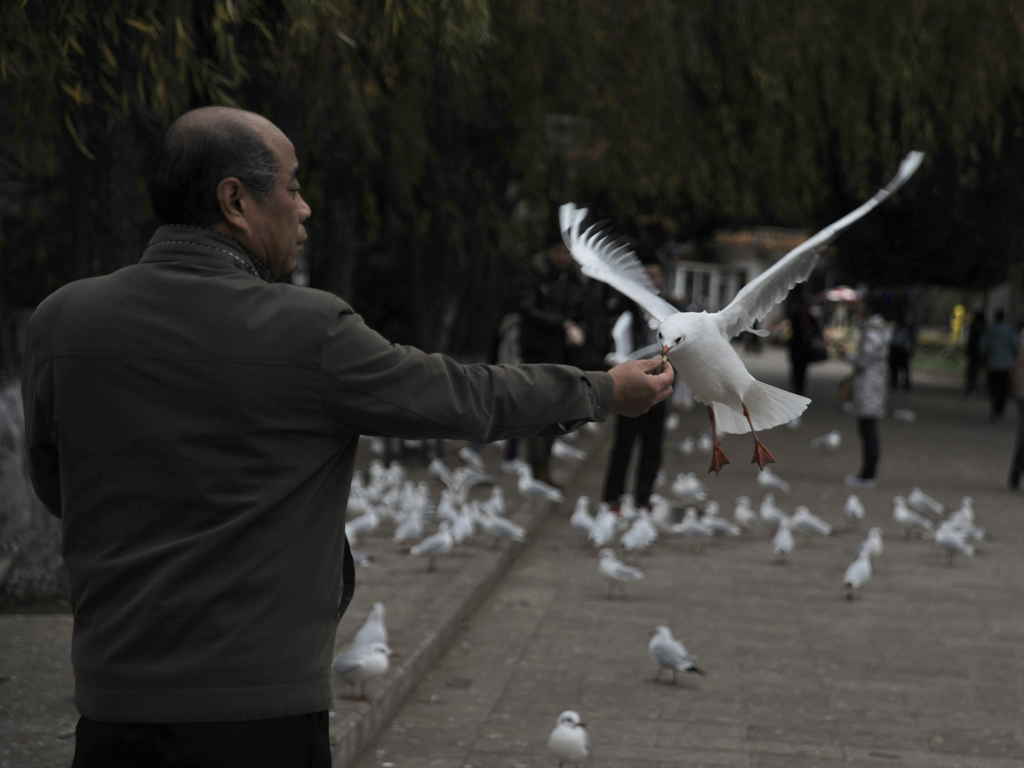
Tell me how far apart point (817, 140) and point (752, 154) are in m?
0.75

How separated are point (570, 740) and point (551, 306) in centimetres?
622

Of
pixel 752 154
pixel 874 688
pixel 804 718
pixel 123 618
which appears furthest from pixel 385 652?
pixel 752 154

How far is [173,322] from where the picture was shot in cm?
218

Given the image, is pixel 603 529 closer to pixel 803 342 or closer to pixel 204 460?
pixel 204 460

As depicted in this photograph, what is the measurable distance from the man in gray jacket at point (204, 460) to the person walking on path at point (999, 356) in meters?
21.7

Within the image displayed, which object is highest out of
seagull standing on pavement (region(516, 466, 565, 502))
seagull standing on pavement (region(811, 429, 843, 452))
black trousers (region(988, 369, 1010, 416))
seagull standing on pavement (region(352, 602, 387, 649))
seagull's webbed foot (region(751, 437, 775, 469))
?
seagull's webbed foot (region(751, 437, 775, 469))

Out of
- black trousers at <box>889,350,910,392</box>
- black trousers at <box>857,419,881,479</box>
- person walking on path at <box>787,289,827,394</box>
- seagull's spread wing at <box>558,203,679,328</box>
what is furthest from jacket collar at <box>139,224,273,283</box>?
black trousers at <box>889,350,910,392</box>

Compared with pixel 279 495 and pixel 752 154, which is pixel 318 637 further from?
pixel 752 154

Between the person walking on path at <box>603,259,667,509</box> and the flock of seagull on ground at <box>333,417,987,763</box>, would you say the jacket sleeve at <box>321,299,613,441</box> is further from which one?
the person walking on path at <box>603,259,667,509</box>

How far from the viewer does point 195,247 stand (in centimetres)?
226

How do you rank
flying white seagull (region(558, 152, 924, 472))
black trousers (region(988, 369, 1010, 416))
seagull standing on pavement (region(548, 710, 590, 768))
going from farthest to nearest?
black trousers (region(988, 369, 1010, 416))
seagull standing on pavement (region(548, 710, 590, 768))
flying white seagull (region(558, 152, 924, 472))

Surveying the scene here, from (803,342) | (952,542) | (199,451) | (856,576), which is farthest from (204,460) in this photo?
(803,342)

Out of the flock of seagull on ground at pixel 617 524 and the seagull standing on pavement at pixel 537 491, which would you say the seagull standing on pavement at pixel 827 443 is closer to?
the flock of seagull on ground at pixel 617 524

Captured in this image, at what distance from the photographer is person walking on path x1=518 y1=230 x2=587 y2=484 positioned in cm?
1040
